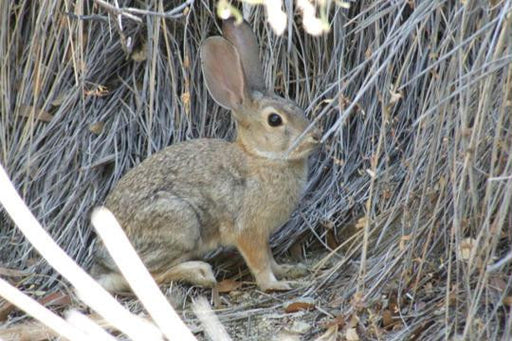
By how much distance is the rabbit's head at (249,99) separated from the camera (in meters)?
4.80

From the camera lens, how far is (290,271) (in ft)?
16.2

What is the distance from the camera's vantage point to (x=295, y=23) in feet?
17.1

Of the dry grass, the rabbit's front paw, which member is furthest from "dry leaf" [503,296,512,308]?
the rabbit's front paw

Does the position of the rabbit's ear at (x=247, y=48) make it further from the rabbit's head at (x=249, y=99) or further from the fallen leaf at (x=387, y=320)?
the fallen leaf at (x=387, y=320)

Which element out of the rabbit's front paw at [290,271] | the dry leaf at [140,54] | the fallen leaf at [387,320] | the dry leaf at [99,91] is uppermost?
the dry leaf at [140,54]

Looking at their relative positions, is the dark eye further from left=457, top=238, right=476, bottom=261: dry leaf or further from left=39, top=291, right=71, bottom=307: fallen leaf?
left=457, top=238, right=476, bottom=261: dry leaf

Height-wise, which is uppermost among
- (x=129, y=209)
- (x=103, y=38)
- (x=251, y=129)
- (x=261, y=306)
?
(x=103, y=38)

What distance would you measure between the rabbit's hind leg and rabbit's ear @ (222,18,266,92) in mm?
953

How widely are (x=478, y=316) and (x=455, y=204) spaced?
1.51ft

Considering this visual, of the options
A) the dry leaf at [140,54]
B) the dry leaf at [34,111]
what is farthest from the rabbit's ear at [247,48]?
the dry leaf at [34,111]

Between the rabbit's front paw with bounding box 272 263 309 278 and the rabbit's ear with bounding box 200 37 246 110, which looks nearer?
the rabbit's ear with bounding box 200 37 246 110

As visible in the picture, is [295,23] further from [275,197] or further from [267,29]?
[275,197]

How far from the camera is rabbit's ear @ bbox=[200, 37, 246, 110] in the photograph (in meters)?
4.75

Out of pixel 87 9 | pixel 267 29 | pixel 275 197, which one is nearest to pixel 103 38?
pixel 87 9
